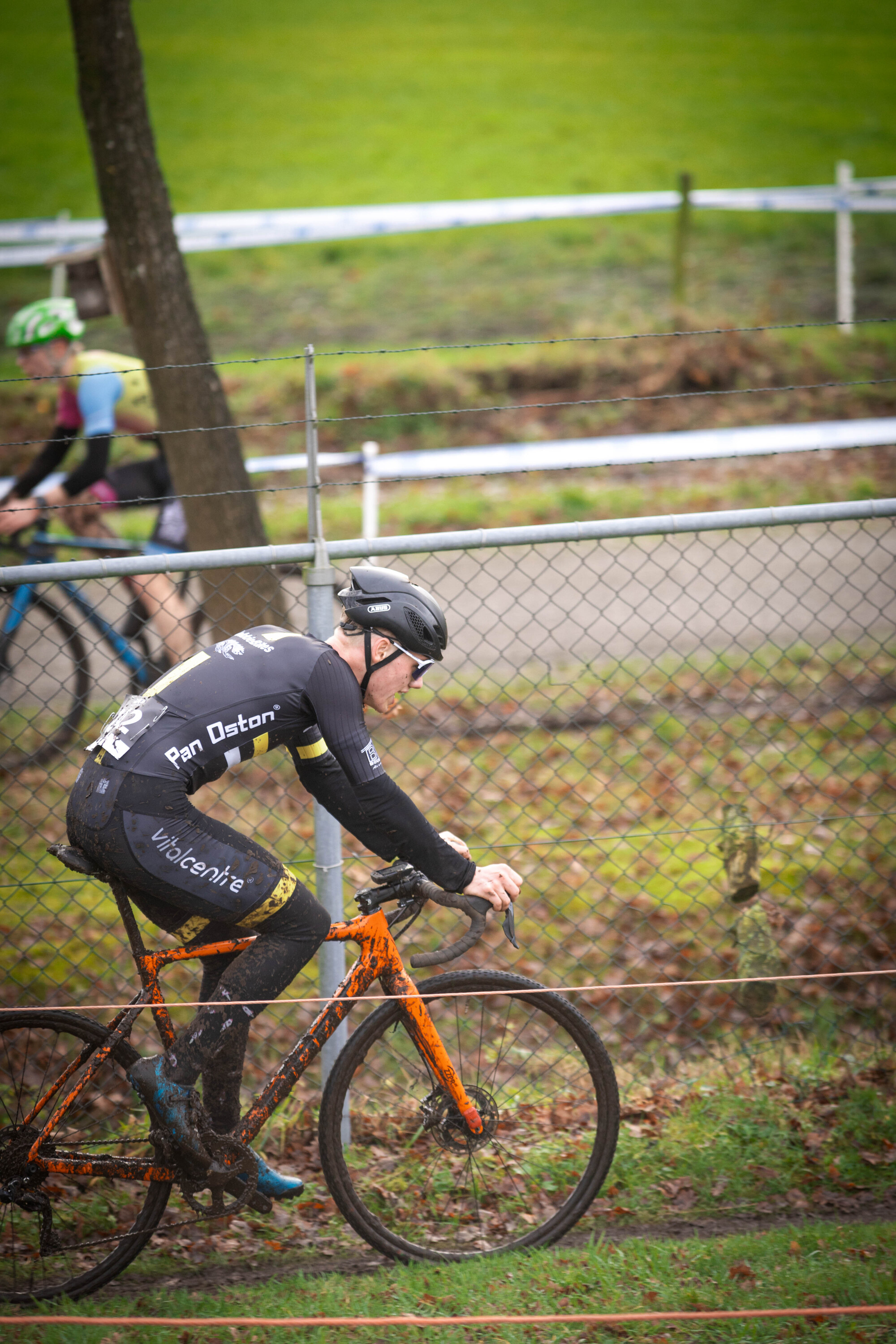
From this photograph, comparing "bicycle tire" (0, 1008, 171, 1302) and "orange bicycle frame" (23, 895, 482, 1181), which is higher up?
"orange bicycle frame" (23, 895, 482, 1181)

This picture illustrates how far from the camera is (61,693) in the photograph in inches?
278

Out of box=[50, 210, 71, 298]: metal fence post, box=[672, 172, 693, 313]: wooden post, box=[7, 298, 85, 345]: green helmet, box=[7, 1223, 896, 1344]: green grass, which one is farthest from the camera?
box=[672, 172, 693, 313]: wooden post

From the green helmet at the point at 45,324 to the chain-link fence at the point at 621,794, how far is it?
1.45m

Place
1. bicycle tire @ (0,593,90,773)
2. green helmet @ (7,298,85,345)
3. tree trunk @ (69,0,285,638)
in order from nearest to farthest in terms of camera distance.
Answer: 1. tree trunk @ (69,0,285,638)
2. bicycle tire @ (0,593,90,773)
3. green helmet @ (7,298,85,345)

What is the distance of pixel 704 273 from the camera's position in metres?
17.1

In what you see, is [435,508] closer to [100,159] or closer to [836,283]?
[100,159]

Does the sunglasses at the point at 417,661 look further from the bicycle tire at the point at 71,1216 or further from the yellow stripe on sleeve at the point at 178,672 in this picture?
the bicycle tire at the point at 71,1216

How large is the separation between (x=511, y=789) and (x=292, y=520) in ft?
14.8

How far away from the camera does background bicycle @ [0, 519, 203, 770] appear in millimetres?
6023

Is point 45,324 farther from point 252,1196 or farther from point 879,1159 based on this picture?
point 879,1159

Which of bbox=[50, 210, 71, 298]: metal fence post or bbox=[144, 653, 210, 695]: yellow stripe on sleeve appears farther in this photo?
bbox=[50, 210, 71, 298]: metal fence post

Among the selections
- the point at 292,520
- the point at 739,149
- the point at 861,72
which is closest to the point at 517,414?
the point at 292,520

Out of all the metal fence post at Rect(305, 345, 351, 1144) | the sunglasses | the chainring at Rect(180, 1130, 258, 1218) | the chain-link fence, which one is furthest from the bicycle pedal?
the sunglasses

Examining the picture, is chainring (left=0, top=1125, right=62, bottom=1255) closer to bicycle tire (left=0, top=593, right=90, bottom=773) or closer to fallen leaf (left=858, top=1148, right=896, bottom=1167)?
bicycle tire (left=0, top=593, right=90, bottom=773)
